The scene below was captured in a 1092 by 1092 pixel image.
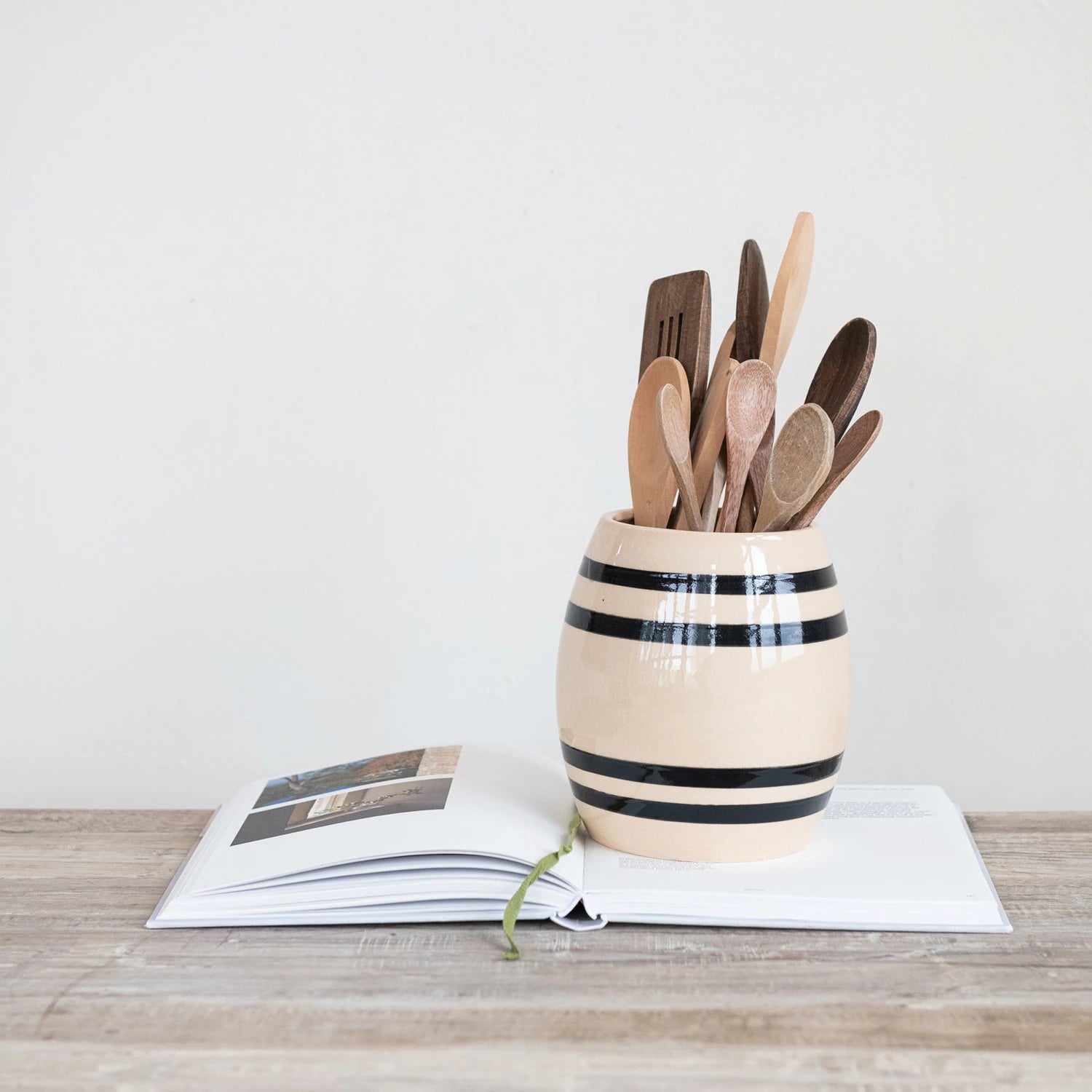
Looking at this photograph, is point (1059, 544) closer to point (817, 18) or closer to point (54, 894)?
point (817, 18)

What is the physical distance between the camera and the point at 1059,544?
1.11 m

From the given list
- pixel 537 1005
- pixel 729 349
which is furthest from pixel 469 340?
pixel 537 1005

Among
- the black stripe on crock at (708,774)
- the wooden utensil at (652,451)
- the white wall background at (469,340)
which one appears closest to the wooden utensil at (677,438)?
the wooden utensil at (652,451)

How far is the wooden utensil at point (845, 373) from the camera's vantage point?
593 millimetres

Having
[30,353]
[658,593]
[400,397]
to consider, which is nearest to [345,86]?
[400,397]

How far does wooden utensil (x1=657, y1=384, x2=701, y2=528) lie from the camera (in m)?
0.56

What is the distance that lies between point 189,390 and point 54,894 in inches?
23.6

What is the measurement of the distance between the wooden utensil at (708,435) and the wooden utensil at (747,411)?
0.02 meters

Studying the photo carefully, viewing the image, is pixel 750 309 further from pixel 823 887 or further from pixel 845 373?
pixel 823 887

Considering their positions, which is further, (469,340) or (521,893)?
(469,340)

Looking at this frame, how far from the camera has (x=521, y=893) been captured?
0.56 meters

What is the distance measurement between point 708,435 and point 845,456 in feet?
0.25

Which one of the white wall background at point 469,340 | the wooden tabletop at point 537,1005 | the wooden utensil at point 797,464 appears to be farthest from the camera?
the white wall background at point 469,340

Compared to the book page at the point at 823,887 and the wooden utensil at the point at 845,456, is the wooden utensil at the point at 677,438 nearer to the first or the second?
the wooden utensil at the point at 845,456
